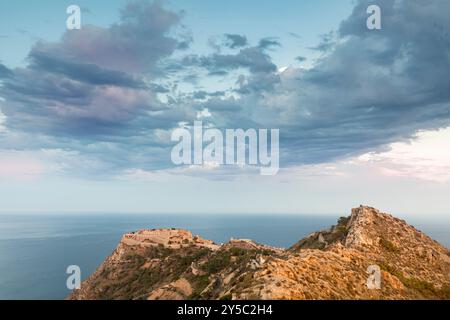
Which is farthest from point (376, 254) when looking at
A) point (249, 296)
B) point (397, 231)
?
point (249, 296)

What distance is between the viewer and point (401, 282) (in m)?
40.9

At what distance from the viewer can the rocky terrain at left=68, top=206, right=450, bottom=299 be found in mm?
30281

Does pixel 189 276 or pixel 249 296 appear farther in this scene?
pixel 189 276

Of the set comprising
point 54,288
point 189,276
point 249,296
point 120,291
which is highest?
point 249,296

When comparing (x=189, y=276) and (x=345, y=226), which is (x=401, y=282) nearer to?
(x=345, y=226)

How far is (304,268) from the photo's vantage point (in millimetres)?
32969

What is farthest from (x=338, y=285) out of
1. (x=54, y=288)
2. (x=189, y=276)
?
(x=54, y=288)

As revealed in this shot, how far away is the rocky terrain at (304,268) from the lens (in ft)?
99.3

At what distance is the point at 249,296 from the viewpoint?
25750mm
